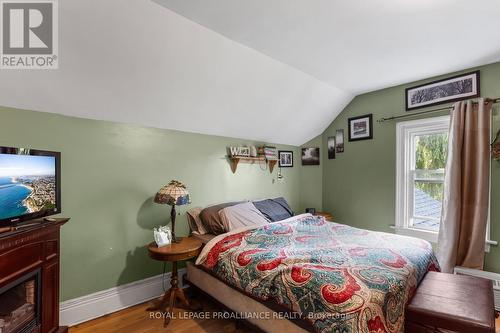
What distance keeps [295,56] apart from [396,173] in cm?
202

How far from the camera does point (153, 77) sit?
2113 mm

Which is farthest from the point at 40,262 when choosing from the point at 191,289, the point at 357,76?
the point at 357,76

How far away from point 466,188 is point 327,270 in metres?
2.08

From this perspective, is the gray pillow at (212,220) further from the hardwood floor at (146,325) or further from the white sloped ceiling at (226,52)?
the white sloped ceiling at (226,52)

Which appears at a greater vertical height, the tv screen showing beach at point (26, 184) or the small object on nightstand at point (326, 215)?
the tv screen showing beach at point (26, 184)

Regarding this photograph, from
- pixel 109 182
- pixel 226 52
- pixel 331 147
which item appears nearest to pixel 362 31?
pixel 226 52

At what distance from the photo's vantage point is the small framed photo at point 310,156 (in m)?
4.03

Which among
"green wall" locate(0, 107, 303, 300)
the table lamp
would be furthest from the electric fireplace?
the table lamp

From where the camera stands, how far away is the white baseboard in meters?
2.00

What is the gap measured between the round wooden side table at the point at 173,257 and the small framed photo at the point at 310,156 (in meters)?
2.39

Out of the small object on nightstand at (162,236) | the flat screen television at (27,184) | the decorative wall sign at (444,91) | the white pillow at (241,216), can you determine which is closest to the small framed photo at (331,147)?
the decorative wall sign at (444,91)

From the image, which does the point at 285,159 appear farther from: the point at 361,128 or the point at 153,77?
the point at 153,77

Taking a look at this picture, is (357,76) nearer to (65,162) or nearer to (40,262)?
Result: (65,162)

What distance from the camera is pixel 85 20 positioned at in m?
1.58
